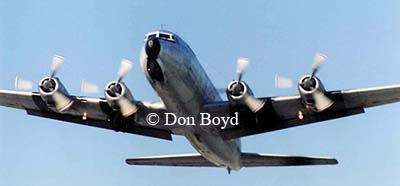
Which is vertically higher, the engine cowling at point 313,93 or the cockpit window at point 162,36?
the cockpit window at point 162,36

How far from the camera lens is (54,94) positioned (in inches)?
1208

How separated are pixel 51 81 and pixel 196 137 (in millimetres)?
7534

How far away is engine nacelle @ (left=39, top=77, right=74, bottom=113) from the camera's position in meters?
30.7

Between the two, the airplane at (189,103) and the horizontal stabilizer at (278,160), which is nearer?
the airplane at (189,103)

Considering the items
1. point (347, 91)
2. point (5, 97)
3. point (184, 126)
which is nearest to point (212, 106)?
point (184, 126)

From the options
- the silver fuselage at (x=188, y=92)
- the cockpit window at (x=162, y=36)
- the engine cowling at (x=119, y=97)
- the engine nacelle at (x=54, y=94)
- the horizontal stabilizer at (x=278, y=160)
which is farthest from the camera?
the horizontal stabilizer at (x=278, y=160)

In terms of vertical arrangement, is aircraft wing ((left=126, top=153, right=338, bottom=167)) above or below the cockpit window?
below

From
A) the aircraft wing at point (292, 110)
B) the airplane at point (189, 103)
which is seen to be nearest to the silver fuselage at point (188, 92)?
the airplane at point (189, 103)

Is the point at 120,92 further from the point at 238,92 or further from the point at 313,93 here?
the point at 313,93

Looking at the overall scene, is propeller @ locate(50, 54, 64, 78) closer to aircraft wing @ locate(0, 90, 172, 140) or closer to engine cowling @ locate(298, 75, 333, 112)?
aircraft wing @ locate(0, 90, 172, 140)

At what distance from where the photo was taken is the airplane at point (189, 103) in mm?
28641

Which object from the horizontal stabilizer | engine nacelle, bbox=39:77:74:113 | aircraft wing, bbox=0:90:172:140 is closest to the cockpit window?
aircraft wing, bbox=0:90:172:140

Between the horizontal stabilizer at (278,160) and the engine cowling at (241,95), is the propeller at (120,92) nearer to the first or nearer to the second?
the engine cowling at (241,95)

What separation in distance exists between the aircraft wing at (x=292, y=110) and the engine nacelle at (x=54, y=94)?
696 centimetres
